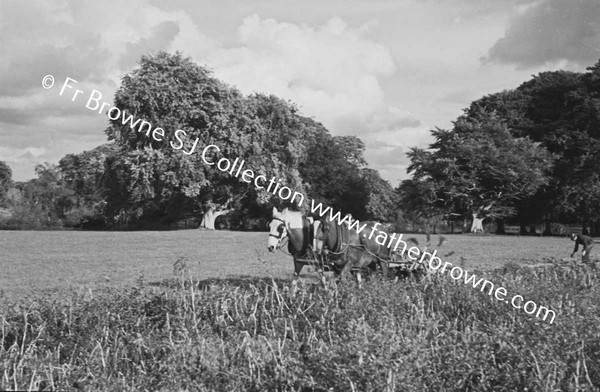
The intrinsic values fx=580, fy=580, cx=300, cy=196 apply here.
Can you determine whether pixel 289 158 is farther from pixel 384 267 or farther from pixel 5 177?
pixel 5 177

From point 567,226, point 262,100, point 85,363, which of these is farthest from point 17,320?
point 567,226

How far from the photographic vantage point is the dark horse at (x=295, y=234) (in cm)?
1087

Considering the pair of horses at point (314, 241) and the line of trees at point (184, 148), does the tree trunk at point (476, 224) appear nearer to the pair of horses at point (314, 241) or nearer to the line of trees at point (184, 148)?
the line of trees at point (184, 148)

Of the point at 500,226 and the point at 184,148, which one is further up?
the point at 184,148

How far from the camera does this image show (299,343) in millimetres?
6305

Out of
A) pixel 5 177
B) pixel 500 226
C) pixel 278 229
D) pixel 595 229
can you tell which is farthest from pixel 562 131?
pixel 5 177

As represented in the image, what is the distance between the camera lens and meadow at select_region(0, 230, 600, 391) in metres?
5.46

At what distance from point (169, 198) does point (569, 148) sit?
115 ft

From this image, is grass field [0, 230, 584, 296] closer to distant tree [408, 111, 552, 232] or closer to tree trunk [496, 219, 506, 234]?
Result: distant tree [408, 111, 552, 232]

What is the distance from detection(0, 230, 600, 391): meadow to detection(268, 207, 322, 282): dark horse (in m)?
Answer: 1.75

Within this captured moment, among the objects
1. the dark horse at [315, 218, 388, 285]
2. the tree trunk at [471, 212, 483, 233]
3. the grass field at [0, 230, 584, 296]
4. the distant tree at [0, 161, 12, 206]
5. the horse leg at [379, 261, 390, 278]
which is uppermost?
the distant tree at [0, 161, 12, 206]

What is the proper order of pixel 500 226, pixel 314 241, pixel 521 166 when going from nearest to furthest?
pixel 314 241
pixel 521 166
pixel 500 226

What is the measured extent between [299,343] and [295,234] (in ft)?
15.6

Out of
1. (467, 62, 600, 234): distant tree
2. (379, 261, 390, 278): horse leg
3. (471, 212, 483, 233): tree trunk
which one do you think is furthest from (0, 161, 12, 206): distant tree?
(379, 261, 390, 278): horse leg
